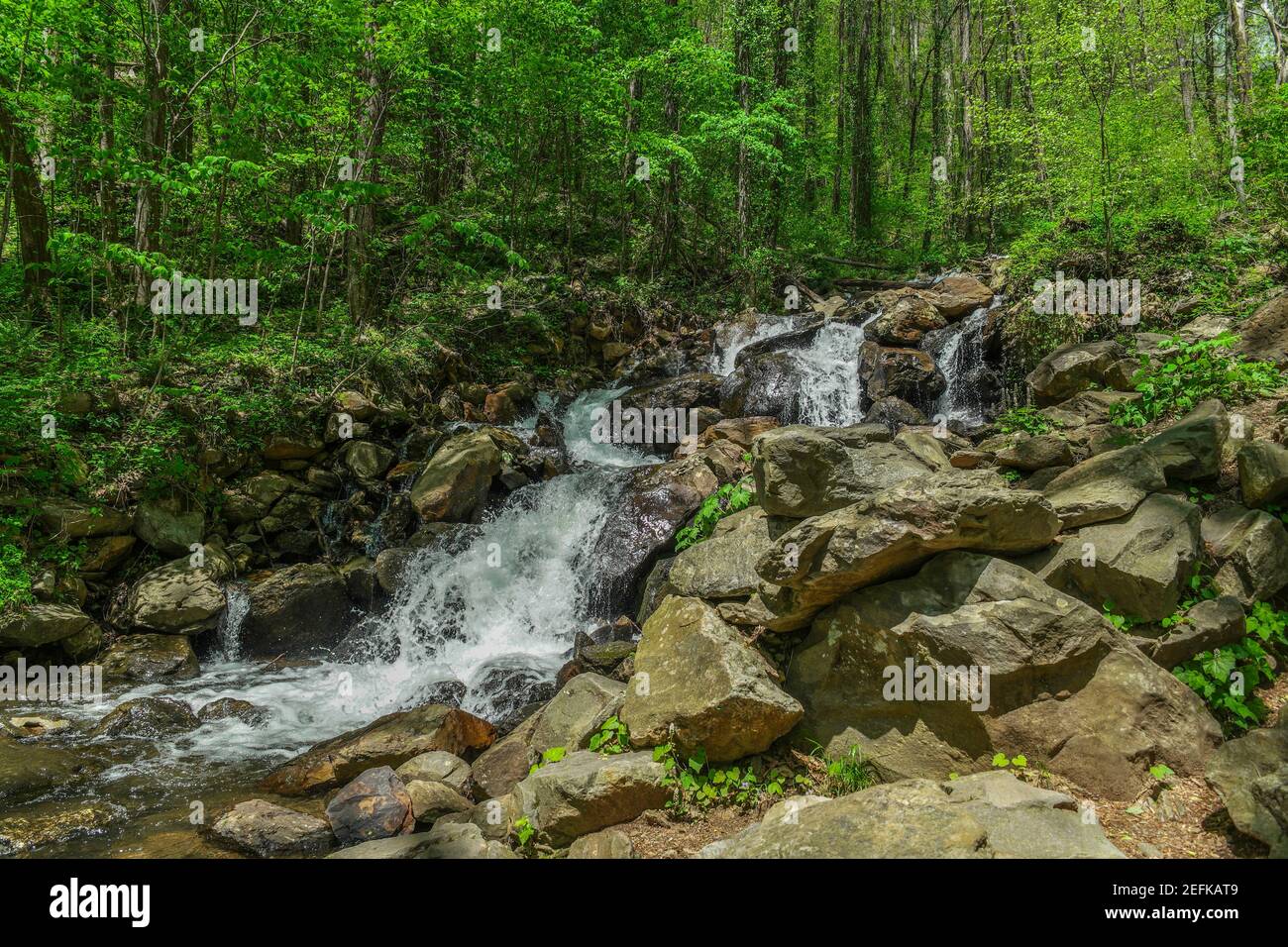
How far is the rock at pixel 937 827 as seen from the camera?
2727 millimetres

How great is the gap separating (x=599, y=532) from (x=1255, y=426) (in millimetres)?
7210

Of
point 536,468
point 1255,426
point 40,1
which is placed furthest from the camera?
point 536,468

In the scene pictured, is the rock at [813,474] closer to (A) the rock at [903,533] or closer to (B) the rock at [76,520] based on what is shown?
(A) the rock at [903,533]

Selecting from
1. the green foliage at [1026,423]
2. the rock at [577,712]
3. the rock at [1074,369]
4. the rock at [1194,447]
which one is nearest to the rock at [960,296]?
the rock at [1074,369]

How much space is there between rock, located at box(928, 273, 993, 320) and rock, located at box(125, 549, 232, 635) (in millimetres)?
13388

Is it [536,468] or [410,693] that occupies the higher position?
[536,468]

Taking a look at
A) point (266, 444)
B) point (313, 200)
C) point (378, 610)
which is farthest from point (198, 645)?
point (313, 200)

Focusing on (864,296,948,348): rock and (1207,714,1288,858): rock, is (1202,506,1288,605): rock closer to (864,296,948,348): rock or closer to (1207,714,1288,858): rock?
(1207,714,1288,858): rock

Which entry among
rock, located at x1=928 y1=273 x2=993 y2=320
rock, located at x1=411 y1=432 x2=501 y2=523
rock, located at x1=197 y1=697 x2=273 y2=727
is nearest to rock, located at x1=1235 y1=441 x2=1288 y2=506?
rock, located at x1=928 y1=273 x2=993 y2=320

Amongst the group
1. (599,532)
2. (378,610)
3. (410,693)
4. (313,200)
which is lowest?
(410,693)

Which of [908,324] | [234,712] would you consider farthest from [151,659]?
[908,324]

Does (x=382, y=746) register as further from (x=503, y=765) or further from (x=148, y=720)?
(x=148, y=720)

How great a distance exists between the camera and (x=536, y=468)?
10.9m
